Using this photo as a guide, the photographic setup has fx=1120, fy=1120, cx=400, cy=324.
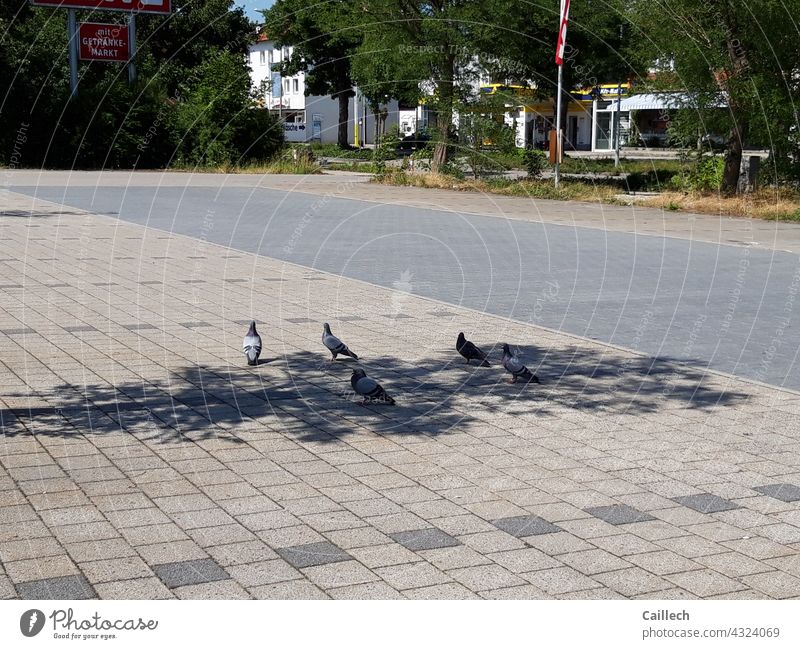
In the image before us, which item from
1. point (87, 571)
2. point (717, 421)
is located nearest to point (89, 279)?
point (717, 421)

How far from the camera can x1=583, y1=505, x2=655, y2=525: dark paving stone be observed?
5691mm

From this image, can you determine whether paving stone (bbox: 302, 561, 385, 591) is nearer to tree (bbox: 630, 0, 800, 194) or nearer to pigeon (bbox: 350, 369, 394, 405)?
pigeon (bbox: 350, 369, 394, 405)

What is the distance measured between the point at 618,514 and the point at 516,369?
9.86 feet

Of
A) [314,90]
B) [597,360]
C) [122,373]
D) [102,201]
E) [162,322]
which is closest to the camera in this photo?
[122,373]

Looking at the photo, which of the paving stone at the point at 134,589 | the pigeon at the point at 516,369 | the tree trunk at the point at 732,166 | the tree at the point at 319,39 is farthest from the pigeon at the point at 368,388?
the tree trunk at the point at 732,166

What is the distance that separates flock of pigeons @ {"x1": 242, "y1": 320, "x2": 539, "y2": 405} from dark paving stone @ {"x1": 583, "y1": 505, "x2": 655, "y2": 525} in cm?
245

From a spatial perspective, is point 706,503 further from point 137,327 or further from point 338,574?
point 137,327

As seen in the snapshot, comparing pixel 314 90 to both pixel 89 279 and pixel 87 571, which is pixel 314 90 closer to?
pixel 89 279

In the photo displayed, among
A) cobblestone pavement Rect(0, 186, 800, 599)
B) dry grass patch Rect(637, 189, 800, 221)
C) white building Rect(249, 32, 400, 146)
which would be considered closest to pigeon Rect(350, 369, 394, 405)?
cobblestone pavement Rect(0, 186, 800, 599)

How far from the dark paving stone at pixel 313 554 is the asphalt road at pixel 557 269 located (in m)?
5.06

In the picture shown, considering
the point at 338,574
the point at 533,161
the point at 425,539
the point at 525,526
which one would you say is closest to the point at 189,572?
the point at 338,574

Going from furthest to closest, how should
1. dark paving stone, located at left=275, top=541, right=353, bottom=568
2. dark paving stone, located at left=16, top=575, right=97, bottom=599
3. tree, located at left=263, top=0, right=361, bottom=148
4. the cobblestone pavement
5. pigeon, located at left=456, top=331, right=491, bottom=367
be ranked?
tree, located at left=263, top=0, right=361, bottom=148, pigeon, located at left=456, top=331, right=491, bottom=367, dark paving stone, located at left=275, top=541, right=353, bottom=568, the cobblestone pavement, dark paving stone, located at left=16, top=575, right=97, bottom=599

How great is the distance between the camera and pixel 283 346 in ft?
33.3

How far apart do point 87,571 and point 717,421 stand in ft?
15.2
